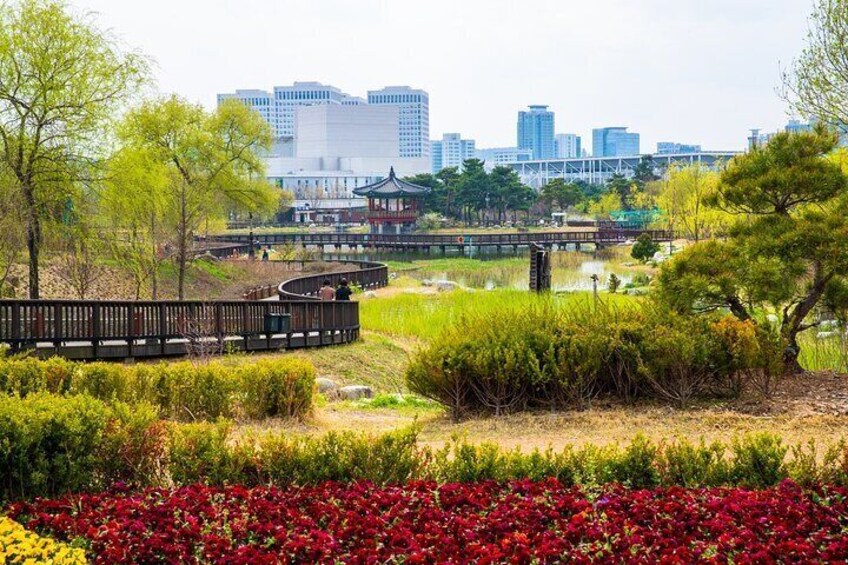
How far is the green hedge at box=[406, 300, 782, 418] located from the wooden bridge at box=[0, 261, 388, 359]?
5.25 meters

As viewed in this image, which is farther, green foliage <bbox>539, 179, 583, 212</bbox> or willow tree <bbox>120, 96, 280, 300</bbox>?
green foliage <bbox>539, 179, 583, 212</bbox>

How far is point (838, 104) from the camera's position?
1822cm

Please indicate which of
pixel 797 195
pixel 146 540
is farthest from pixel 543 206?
pixel 146 540

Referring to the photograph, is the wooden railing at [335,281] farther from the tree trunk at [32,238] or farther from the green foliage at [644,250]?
the green foliage at [644,250]

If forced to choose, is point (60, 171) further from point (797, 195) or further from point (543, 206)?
point (543, 206)

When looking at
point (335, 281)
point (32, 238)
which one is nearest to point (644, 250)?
point (335, 281)

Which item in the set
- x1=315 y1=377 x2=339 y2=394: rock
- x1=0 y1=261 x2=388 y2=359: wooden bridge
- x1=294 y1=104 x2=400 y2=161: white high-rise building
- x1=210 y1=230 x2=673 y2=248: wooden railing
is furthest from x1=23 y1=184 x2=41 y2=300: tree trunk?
x1=294 y1=104 x2=400 y2=161: white high-rise building

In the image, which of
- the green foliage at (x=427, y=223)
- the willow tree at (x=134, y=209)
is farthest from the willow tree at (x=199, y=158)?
the green foliage at (x=427, y=223)

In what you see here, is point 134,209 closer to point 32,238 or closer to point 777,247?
point 32,238

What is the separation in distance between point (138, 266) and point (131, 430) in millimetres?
19737

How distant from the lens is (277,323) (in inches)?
710

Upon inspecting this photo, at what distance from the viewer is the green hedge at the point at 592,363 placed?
10.6 meters

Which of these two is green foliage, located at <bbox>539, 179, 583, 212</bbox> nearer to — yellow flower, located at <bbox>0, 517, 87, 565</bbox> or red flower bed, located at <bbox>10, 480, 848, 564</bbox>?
red flower bed, located at <bbox>10, 480, 848, 564</bbox>

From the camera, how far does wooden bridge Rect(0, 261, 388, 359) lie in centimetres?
1495
